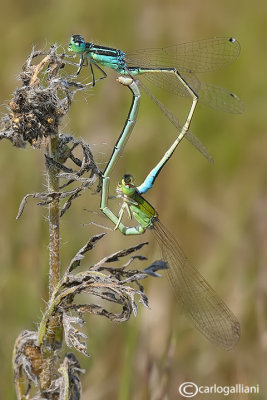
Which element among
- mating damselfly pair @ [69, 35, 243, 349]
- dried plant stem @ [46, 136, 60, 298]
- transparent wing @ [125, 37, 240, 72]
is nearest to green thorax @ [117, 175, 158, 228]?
mating damselfly pair @ [69, 35, 243, 349]

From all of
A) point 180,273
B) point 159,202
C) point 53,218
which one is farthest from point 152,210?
point 53,218

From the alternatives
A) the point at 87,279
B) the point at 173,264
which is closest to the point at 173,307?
the point at 173,264

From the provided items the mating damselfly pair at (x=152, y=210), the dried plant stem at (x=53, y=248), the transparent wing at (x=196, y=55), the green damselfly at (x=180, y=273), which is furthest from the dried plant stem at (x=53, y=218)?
the transparent wing at (x=196, y=55)

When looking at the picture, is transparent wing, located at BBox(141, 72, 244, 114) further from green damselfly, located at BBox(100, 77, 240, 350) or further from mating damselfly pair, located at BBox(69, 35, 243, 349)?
green damselfly, located at BBox(100, 77, 240, 350)

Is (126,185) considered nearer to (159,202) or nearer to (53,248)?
(159,202)

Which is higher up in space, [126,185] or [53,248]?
[126,185]

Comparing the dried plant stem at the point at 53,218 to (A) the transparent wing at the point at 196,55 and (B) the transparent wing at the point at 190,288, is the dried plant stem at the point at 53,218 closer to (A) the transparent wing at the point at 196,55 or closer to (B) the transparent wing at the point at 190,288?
(B) the transparent wing at the point at 190,288
